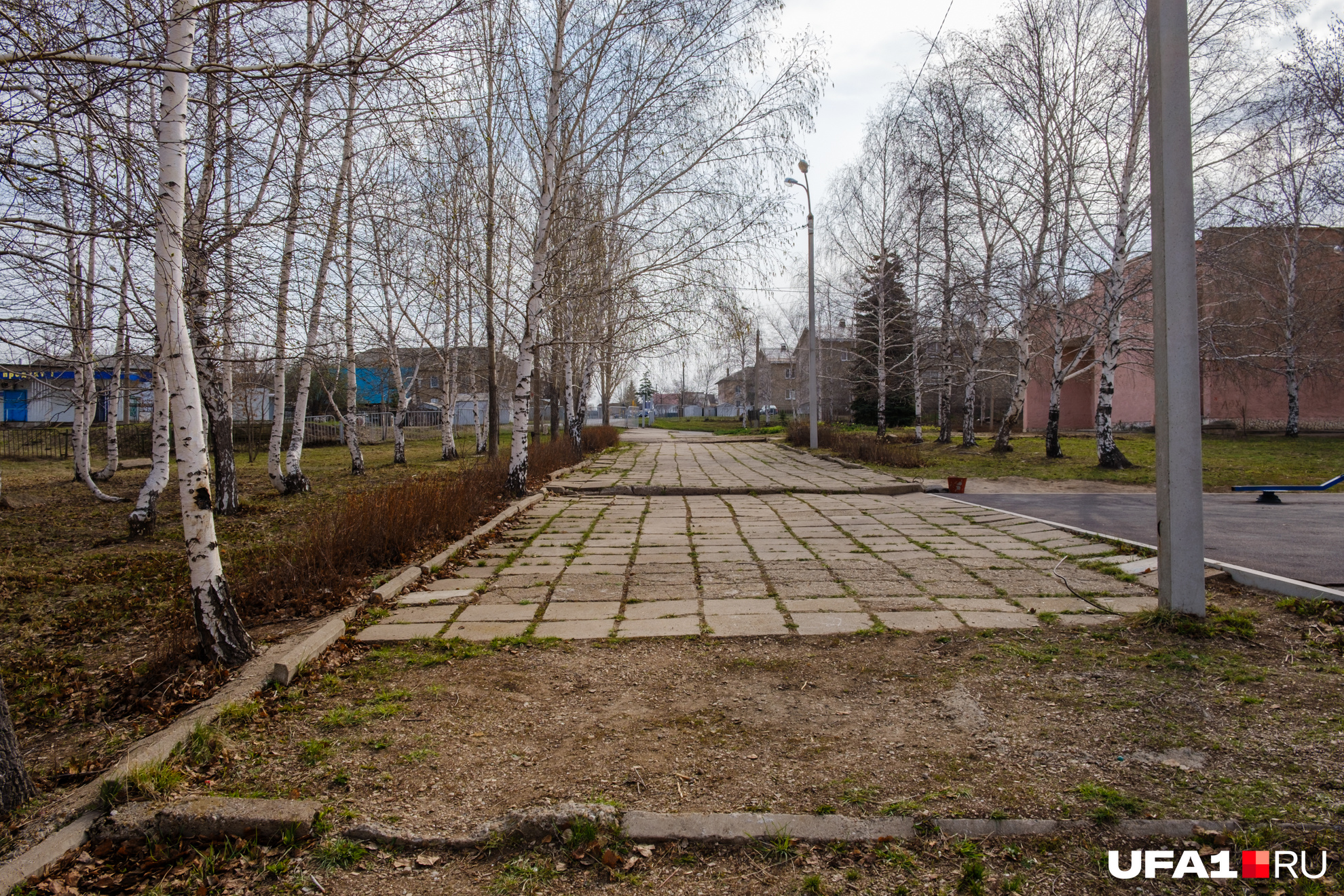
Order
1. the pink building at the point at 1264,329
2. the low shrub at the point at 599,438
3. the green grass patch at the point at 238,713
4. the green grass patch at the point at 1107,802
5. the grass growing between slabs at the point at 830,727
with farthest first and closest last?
the low shrub at the point at 599,438, the pink building at the point at 1264,329, the green grass patch at the point at 238,713, the grass growing between slabs at the point at 830,727, the green grass patch at the point at 1107,802

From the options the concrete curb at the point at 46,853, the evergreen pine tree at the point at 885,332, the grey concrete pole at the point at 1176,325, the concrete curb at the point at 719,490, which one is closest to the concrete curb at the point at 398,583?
the concrete curb at the point at 46,853

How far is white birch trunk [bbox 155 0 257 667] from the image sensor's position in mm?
3273

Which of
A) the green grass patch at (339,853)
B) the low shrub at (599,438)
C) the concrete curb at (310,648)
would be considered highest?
the low shrub at (599,438)

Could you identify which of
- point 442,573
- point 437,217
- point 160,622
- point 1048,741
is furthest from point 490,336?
point 1048,741

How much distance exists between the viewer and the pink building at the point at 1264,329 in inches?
635

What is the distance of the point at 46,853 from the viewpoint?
2.14 metres

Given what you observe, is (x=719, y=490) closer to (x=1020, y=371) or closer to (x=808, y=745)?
(x=808, y=745)

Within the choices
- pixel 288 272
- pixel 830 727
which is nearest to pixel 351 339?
pixel 288 272

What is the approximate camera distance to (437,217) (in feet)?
34.6

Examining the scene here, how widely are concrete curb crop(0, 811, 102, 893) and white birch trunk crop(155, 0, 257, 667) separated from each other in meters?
1.26

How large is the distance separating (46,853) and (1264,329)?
101 feet

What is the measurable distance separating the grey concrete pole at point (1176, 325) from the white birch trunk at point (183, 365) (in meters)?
5.05

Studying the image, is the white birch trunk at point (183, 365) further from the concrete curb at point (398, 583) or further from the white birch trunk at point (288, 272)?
the concrete curb at point (398, 583)

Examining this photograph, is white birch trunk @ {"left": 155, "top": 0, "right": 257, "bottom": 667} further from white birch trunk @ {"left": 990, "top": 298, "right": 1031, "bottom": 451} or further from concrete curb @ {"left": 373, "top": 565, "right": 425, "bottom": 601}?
white birch trunk @ {"left": 990, "top": 298, "right": 1031, "bottom": 451}
